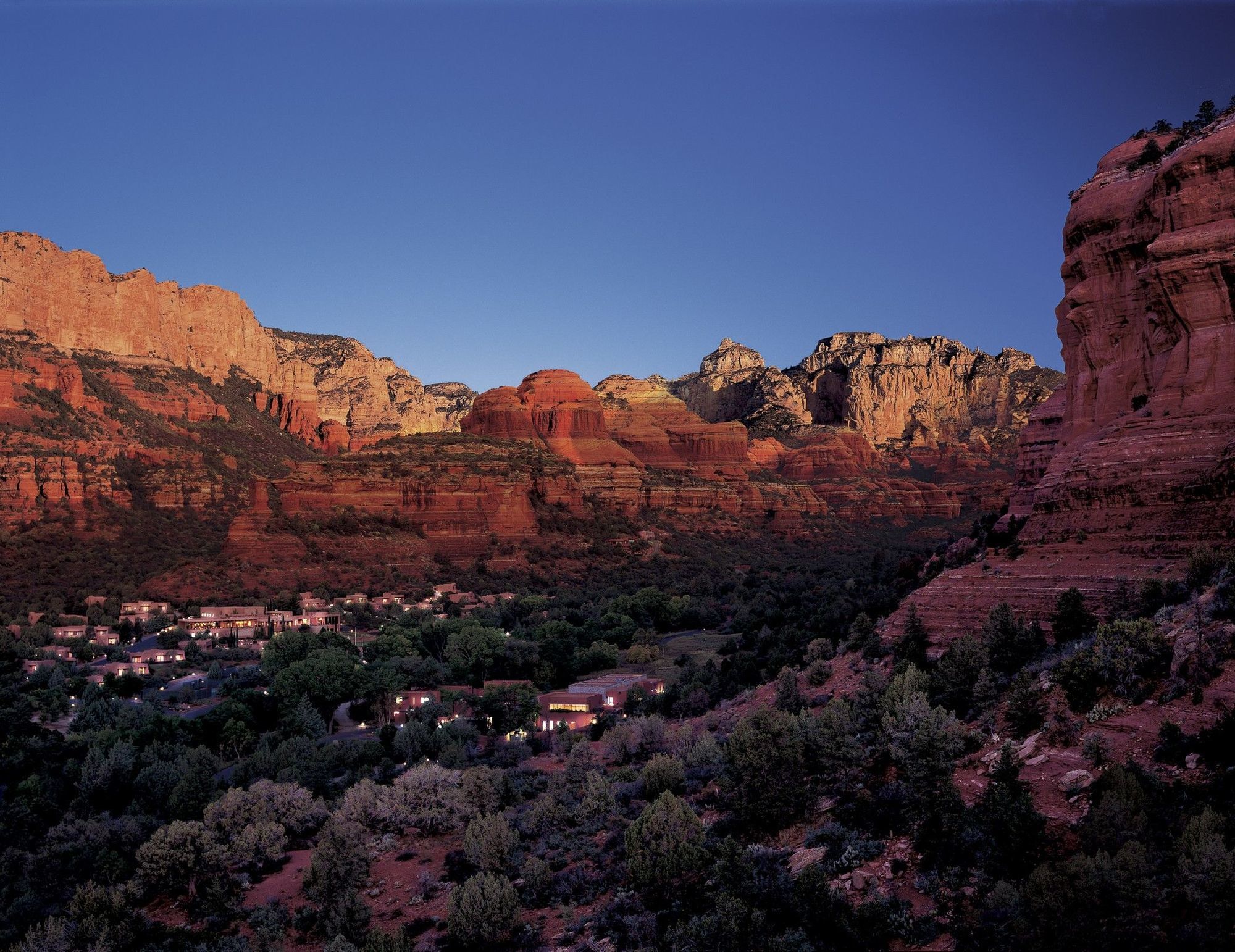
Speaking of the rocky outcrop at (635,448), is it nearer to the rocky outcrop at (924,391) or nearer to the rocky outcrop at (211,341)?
the rocky outcrop at (211,341)

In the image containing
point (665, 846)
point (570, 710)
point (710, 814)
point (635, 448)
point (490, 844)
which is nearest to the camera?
point (665, 846)

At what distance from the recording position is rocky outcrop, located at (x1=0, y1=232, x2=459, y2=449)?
351ft

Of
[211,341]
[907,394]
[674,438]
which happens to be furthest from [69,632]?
[907,394]

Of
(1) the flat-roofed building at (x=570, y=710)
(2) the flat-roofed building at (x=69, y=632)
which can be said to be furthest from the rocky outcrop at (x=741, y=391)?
(1) the flat-roofed building at (x=570, y=710)

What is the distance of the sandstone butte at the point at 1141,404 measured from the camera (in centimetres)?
1947

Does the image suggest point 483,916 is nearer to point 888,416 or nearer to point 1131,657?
point 1131,657

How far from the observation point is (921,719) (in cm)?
1730

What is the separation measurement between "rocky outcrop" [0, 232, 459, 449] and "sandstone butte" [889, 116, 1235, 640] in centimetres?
10838

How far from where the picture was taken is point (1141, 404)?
22.5m

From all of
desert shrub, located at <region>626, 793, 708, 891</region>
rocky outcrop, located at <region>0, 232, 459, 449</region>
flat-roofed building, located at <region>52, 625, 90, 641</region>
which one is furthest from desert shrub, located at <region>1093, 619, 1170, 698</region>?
rocky outcrop, located at <region>0, 232, 459, 449</region>

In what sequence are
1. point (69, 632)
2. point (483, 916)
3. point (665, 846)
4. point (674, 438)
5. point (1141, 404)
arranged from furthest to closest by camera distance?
point (674, 438) < point (69, 632) < point (1141, 404) < point (665, 846) < point (483, 916)

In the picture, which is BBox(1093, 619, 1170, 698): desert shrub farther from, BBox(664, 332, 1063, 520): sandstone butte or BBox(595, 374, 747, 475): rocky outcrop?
BBox(595, 374, 747, 475): rocky outcrop

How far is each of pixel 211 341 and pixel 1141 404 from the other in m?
127

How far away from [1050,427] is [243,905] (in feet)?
86.9
